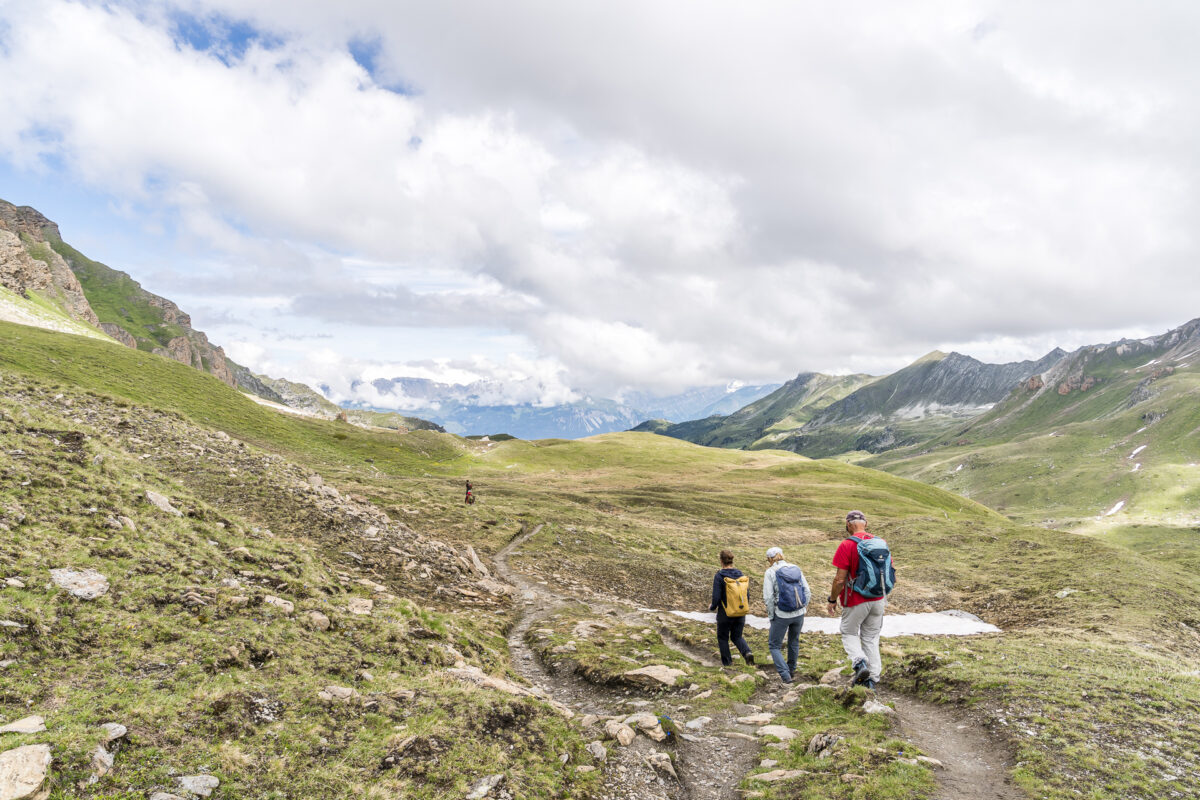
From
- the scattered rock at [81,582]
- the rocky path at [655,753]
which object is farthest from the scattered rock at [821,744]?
the scattered rock at [81,582]

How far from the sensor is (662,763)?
11312mm

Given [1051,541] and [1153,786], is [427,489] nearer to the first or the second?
[1153,786]

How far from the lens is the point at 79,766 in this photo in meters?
7.20

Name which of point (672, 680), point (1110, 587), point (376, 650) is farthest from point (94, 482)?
point (1110, 587)

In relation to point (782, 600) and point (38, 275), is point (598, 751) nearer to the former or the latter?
point (782, 600)

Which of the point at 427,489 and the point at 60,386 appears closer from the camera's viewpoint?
the point at 60,386

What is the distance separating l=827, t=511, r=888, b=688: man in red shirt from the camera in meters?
14.6

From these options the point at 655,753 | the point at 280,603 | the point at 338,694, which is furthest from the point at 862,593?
the point at 280,603

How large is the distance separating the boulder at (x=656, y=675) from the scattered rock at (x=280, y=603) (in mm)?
10214

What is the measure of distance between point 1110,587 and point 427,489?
5536cm

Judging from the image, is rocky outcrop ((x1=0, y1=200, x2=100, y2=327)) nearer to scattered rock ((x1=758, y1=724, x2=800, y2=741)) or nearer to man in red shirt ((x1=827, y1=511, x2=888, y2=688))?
scattered rock ((x1=758, y1=724, x2=800, y2=741))

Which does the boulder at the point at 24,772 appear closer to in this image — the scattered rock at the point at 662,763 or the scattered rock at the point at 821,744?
the scattered rock at the point at 662,763

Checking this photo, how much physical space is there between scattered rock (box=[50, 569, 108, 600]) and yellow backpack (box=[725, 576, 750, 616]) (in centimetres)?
1676

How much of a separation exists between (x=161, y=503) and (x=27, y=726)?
11646mm
